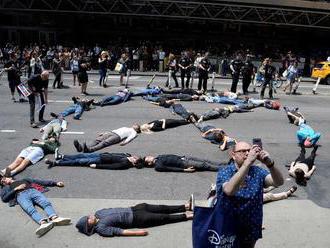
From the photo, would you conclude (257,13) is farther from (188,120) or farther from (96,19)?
(188,120)

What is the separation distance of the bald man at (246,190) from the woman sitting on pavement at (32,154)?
5.47 meters

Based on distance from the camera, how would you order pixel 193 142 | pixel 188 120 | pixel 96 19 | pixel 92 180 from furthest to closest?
pixel 96 19
pixel 188 120
pixel 193 142
pixel 92 180

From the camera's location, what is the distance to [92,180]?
29.1ft

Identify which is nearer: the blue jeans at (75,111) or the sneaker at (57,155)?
the sneaker at (57,155)

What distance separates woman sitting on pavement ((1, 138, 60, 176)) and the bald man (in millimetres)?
5474

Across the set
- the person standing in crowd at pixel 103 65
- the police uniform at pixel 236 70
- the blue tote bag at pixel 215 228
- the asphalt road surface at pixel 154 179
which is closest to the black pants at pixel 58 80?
the person standing in crowd at pixel 103 65

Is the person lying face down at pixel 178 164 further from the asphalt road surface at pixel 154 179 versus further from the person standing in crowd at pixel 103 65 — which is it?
the person standing in crowd at pixel 103 65

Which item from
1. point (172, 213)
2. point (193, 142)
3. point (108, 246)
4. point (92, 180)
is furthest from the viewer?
point (193, 142)

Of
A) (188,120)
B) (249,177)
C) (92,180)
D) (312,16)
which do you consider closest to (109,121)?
(188,120)

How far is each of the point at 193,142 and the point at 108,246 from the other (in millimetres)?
5667

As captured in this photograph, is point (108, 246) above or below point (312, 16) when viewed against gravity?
below

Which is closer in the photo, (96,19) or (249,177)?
(249,177)

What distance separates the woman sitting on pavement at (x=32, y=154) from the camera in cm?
920

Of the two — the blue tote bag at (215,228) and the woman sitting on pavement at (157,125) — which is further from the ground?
the blue tote bag at (215,228)
